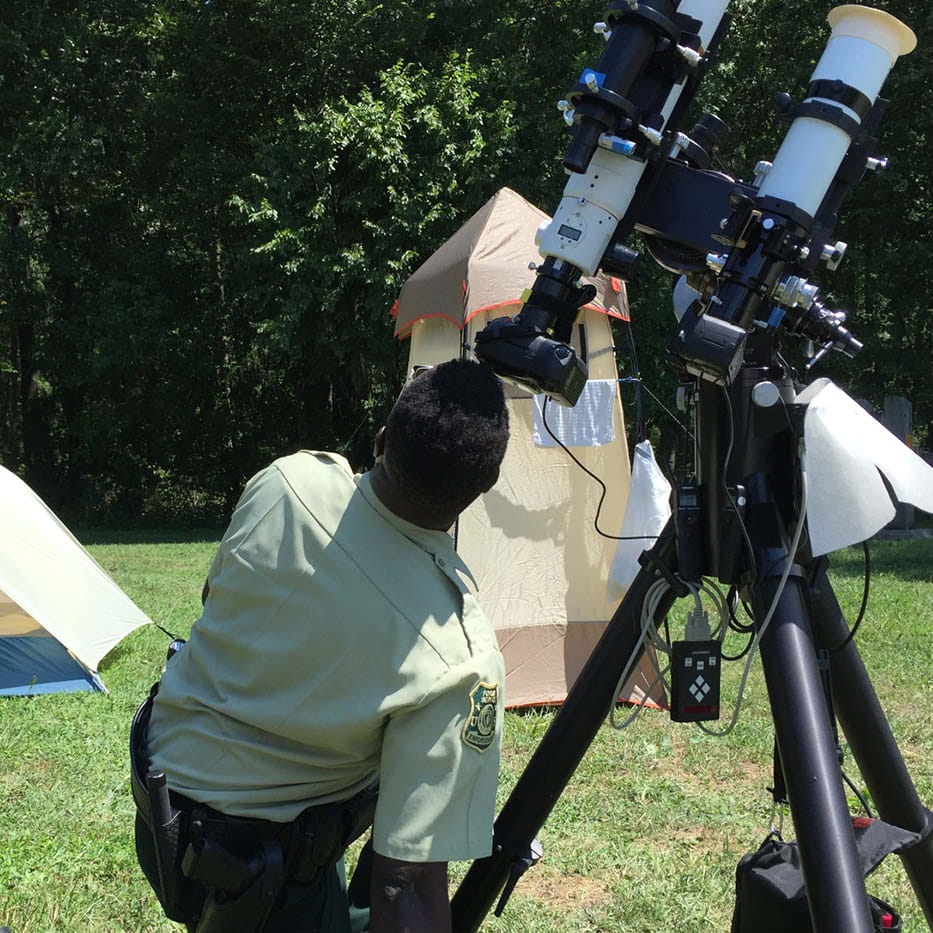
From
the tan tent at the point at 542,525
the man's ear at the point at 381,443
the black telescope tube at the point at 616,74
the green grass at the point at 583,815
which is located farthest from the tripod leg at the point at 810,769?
the tan tent at the point at 542,525

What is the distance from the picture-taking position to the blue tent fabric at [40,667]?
A: 542 centimetres

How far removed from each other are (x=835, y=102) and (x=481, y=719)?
1134 mm

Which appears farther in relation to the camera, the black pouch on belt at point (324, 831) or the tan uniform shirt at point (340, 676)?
the black pouch on belt at point (324, 831)

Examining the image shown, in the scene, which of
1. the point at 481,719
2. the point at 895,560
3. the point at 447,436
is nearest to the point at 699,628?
the point at 481,719

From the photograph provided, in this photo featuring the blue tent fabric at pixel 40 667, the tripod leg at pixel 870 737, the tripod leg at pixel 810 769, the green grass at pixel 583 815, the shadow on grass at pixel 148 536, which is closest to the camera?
the tripod leg at pixel 810 769

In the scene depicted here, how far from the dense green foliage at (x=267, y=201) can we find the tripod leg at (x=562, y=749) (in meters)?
12.1

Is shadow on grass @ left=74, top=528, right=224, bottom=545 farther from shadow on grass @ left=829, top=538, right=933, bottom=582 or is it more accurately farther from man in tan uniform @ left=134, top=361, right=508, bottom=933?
man in tan uniform @ left=134, top=361, right=508, bottom=933

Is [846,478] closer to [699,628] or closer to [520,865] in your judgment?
[699,628]

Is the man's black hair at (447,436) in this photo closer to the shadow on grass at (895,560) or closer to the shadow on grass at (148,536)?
the shadow on grass at (895,560)

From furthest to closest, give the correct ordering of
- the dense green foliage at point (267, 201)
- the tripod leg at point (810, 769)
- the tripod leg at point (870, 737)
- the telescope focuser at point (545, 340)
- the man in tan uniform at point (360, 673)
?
the dense green foliage at point (267, 201), the tripod leg at point (870, 737), the telescope focuser at point (545, 340), the man in tan uniform at point (360, 673), the tripod leg at point (810, 769)

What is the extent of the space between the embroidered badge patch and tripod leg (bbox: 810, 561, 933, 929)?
0.59m

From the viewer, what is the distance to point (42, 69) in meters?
15.7

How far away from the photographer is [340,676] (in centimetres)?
157

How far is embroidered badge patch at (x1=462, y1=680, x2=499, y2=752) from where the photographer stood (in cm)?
153
